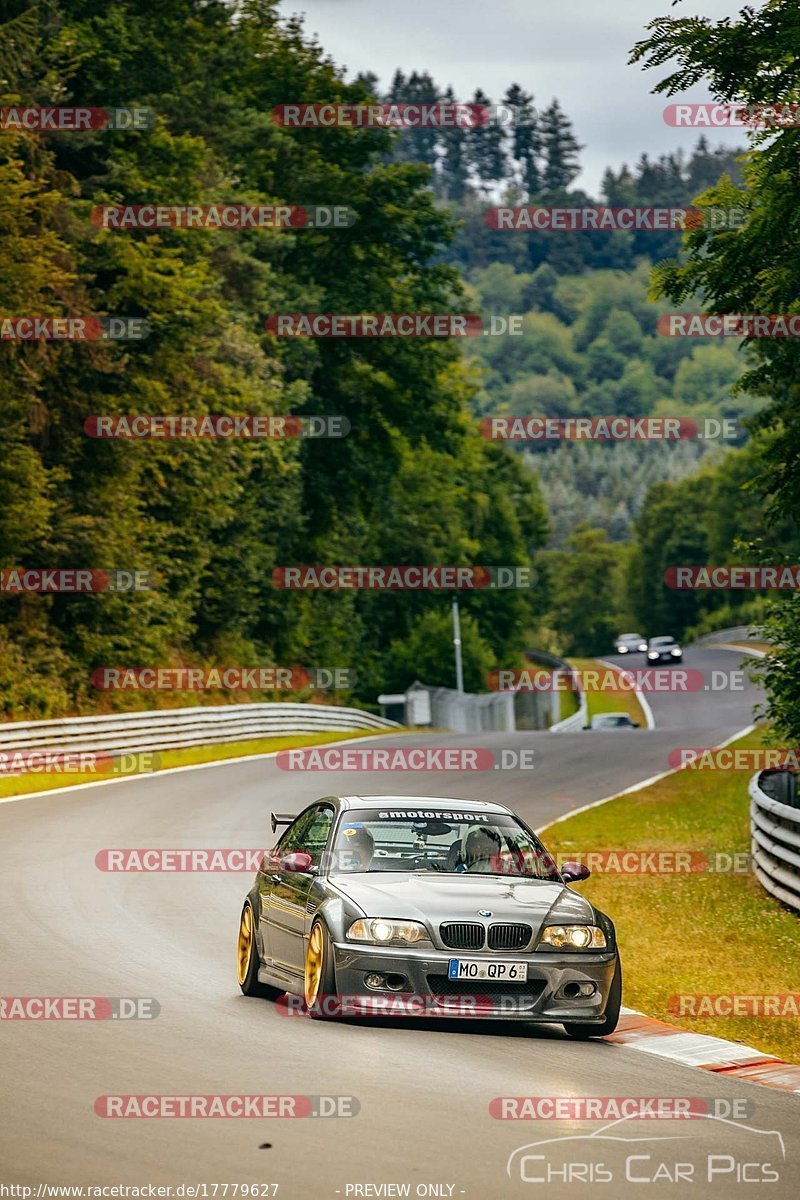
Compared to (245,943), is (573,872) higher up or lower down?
higher up

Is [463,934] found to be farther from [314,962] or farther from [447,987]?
[314,962]

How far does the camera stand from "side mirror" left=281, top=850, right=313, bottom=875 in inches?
421

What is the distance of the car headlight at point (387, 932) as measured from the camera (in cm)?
985

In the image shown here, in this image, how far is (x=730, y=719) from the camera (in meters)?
69.9

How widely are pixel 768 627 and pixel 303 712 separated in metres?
26.6

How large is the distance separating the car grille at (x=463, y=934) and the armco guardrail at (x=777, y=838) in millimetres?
6456

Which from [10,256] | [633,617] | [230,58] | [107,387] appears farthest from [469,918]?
[633,617]

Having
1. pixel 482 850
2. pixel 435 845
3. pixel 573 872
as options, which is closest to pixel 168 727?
pixel 435 845

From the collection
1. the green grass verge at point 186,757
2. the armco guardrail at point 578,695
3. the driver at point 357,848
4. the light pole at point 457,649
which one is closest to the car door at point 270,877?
the driver at point 357,848

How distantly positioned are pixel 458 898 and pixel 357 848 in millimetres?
966

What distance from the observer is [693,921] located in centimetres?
1627

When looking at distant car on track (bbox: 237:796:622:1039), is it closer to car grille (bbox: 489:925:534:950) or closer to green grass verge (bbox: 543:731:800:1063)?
car grille (bbox: 489:925:534:950)

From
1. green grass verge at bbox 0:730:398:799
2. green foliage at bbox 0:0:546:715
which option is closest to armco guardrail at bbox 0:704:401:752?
green grass verge at bbox 0:730:398:799

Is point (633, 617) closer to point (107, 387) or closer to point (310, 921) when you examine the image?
point (107, 387)
